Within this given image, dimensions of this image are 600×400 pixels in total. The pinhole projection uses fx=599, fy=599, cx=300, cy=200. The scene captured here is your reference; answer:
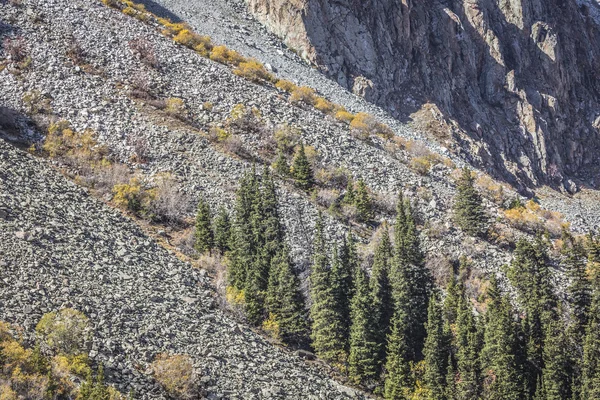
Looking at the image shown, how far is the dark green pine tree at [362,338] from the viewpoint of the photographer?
105ft

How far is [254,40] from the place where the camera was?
7394 cm

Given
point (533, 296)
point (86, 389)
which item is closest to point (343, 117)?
point (533, 296)

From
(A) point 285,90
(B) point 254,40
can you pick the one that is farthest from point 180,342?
(B) point 254,40

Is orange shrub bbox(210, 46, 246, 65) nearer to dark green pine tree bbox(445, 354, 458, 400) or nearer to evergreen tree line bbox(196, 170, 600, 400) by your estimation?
evergreen tree line bbox(196, 170, 600, 400)

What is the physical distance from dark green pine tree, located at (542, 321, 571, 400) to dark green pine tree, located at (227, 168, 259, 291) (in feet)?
56.1

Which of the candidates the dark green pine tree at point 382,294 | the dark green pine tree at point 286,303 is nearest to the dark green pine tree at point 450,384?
the dark green pine tree at point 382,294

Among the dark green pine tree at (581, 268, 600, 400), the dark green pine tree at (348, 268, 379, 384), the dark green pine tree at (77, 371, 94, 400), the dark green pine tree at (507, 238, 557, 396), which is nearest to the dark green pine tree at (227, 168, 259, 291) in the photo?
the dark green pine tree at (348, 268, 379, 384)

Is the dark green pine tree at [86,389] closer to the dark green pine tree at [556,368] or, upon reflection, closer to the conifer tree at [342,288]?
the conifer tree at [342,288]

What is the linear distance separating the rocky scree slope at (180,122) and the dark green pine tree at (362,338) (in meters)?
4.36

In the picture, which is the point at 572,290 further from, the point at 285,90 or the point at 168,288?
→ the point at 285,90

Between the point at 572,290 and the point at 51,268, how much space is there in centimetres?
2968

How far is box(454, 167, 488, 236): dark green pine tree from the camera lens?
4112 cm

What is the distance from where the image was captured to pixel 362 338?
32.8 m

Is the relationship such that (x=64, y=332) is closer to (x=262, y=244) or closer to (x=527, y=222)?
(x=262, y=244)
